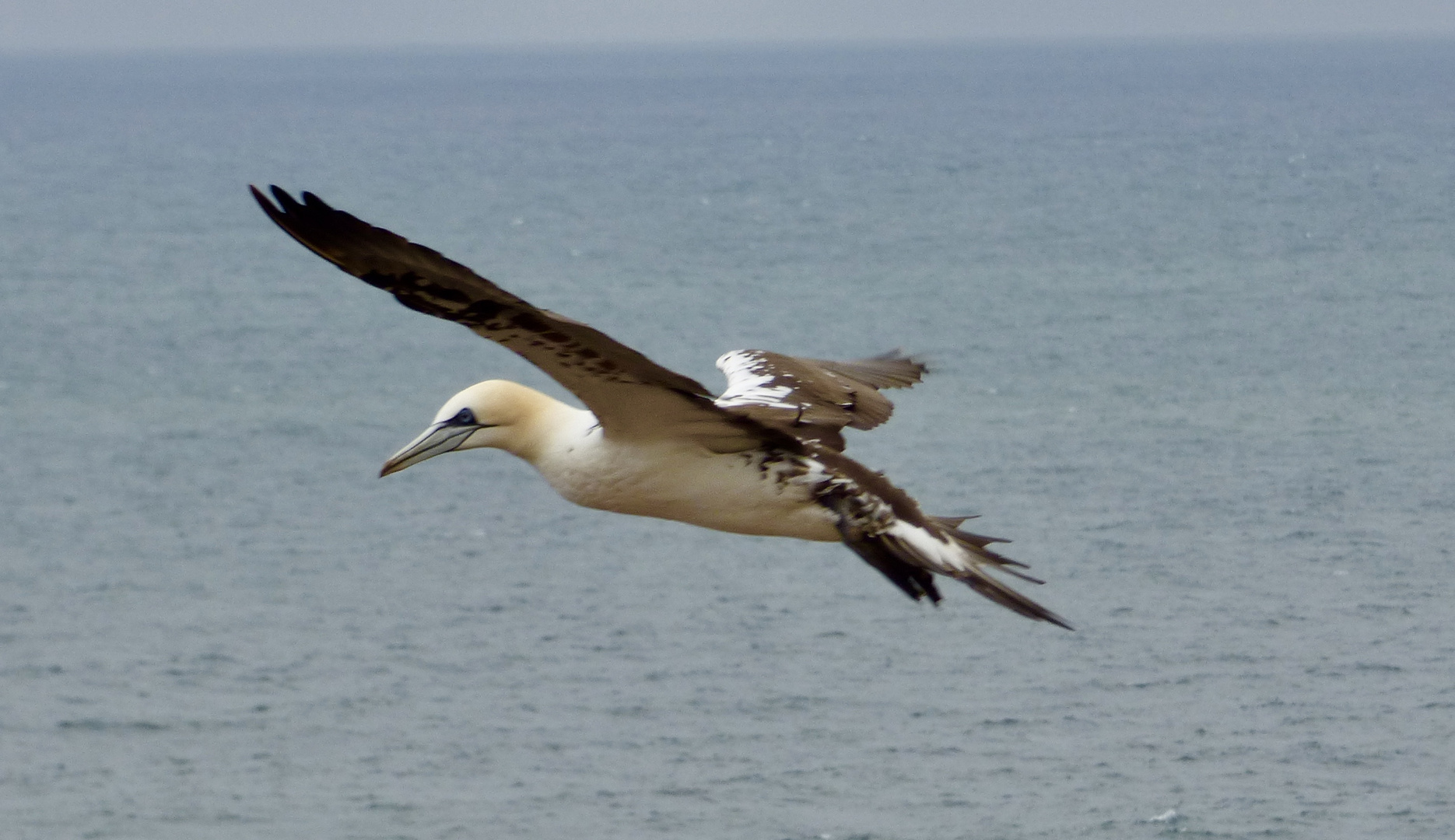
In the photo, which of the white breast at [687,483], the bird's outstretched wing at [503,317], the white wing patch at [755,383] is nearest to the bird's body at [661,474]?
the white breast at [687,483]

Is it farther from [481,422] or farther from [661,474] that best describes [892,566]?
[481,422]

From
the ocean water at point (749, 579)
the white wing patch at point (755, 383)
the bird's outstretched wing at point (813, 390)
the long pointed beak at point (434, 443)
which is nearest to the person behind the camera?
the long pointed beak at point (434, 443)

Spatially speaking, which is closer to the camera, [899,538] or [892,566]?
[892,566]

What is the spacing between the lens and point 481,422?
34.9 feet

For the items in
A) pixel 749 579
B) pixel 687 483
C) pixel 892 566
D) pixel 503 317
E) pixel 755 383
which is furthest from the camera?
pixel 749 579

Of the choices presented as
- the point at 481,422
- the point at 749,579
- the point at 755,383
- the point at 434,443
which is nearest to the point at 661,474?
the point at 481,422

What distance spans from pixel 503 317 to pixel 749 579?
43.4 metres

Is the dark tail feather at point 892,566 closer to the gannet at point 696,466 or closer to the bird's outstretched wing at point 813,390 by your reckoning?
the gannet at point 696,466

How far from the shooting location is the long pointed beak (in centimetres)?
1055

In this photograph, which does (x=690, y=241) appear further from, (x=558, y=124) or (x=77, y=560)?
(x=558, y=124)

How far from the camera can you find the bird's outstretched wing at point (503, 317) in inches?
344

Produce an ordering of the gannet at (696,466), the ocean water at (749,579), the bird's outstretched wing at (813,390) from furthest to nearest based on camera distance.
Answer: the ocean water at (749,579) < the bird's outstretched wing at (813,390) < the gannet at (696,466)

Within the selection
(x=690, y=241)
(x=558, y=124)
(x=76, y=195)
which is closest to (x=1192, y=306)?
(x=690, y=241)

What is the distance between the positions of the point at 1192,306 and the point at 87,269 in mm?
51135
